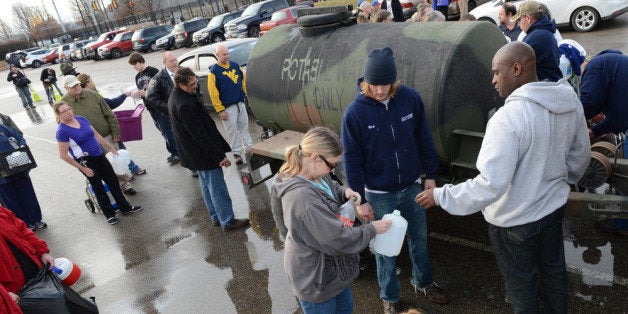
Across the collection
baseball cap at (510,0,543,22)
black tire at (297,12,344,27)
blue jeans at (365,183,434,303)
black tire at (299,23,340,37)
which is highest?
black tire at (297,12,344,27)

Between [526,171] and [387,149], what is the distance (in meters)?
0.99

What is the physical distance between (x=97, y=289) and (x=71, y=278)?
4.85 ft

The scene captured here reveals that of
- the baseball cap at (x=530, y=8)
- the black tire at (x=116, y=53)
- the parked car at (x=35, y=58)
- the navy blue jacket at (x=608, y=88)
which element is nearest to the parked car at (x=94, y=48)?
the black tire at (x=116, y=53)

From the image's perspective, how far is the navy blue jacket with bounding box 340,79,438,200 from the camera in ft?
10.6

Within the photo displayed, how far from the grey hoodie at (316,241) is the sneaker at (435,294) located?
124 cm

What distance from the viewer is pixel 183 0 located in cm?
7394

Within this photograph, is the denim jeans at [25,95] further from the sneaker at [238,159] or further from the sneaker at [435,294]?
the sneaker at [435,294]

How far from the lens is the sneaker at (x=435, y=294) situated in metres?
3.71

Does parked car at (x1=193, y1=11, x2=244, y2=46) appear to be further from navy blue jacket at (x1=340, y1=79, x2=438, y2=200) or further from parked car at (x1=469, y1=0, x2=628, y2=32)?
navy blue jacket at (x1=340, y1=79, x2=438, y2=200)

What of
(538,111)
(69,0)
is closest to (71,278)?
(538,111)

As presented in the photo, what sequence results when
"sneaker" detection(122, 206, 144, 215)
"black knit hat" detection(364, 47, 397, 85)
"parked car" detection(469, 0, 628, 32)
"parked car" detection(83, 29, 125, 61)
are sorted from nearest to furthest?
"black knit hat" detection(364, 47, 397, 85) → "sneaker" detection(122, 206, 144, 215) → "parked car" detection(469, 0, 628, 32) → "parked car" detection(83, 29, 125, 61)

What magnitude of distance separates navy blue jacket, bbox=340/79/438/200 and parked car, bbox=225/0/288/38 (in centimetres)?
2189

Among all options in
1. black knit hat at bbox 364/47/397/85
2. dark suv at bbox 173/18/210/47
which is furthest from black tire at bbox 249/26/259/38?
black knit hat at bbox 364/47/397/85

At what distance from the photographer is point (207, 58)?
11.6 meters
